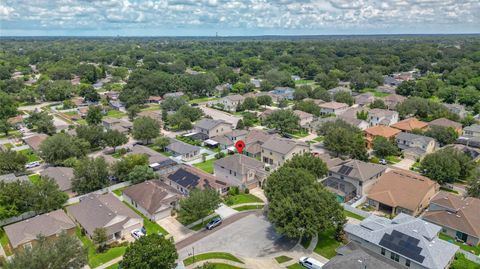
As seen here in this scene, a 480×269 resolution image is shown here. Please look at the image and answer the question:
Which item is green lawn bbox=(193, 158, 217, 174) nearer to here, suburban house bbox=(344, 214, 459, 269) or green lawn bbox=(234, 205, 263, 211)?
green lawn bbox=(234, 205, 263, 211)

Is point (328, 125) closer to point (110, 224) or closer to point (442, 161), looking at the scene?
point (442, 161)

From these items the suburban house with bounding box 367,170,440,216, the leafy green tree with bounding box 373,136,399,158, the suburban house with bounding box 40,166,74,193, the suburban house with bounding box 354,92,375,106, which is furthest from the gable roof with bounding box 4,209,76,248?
the suburban house with bounding box 354,92,375,106

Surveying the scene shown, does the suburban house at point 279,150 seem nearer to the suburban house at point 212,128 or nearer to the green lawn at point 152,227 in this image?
the suburban house at point 212,128

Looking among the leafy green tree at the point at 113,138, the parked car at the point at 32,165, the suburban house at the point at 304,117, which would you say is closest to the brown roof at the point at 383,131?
the suburban house at the point at 304,117

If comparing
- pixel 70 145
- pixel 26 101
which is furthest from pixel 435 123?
pixel 26 101

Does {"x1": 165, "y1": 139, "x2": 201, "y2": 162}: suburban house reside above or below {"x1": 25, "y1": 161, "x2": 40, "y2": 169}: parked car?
above
